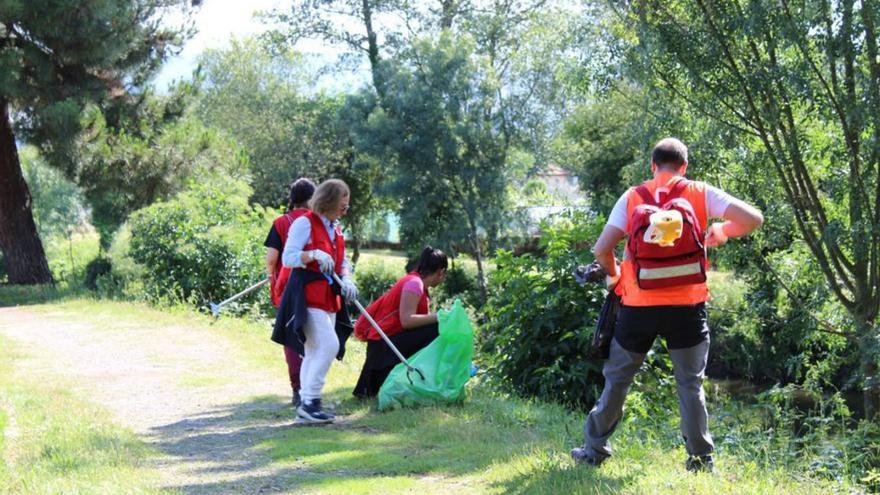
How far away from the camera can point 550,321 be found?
8.70m

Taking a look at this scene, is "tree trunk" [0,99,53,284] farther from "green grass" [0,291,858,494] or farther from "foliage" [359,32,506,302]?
"green grass" [0,291,858,494]

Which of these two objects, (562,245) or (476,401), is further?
(562,245)

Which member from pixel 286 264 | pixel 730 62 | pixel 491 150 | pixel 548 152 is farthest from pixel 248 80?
pixel 286 264

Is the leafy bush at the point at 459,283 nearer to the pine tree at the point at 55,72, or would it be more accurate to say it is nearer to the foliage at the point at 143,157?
the foliage at the point at 143,157

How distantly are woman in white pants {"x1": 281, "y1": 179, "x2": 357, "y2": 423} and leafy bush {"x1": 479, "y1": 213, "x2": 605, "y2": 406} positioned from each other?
2237mm

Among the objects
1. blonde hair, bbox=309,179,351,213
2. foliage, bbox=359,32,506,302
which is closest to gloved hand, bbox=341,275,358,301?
blonde hair, bbox=309,179,351,213

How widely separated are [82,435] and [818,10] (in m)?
8.14

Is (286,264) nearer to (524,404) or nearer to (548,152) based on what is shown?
(524,404)

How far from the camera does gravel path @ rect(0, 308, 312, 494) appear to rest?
604cm

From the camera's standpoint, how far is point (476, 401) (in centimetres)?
774

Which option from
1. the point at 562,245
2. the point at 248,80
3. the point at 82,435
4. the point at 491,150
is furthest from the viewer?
the point at 248,80

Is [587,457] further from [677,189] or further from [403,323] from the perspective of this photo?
[403,323]

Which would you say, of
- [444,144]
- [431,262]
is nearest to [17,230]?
[444,144]

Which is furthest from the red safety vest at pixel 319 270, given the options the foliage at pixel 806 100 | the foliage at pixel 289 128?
the foliage at pixel 289 128
